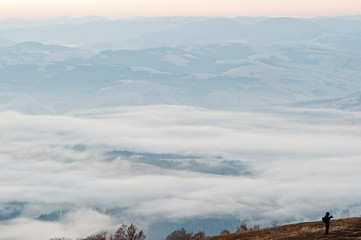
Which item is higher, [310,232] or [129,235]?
[129,235]

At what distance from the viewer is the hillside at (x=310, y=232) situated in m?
65.8

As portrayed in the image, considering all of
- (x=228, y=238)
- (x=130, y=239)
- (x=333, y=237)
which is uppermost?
(x=130, y=239)

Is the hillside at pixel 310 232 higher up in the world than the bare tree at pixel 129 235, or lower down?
lower down

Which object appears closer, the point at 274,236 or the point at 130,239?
the point at 274,236

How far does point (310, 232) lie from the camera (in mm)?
72688

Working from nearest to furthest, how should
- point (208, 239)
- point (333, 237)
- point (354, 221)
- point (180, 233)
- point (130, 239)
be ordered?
point (333, 237) < point (354, 221) < point (208, 239) < point (130, 239) < point (180, 233)

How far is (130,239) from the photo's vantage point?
12681 centimetres

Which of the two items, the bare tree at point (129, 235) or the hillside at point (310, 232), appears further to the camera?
the bare tree at point (129, 235)

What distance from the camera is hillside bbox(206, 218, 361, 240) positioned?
6581 cm

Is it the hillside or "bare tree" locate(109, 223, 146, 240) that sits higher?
"bare tree" locate(109, 223, 146, 240)

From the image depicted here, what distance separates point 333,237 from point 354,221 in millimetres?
12569

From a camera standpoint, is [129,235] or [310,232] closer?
[310,232]

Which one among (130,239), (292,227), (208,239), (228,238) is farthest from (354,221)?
(130,239)

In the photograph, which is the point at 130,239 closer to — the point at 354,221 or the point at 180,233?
the point at 180,233
